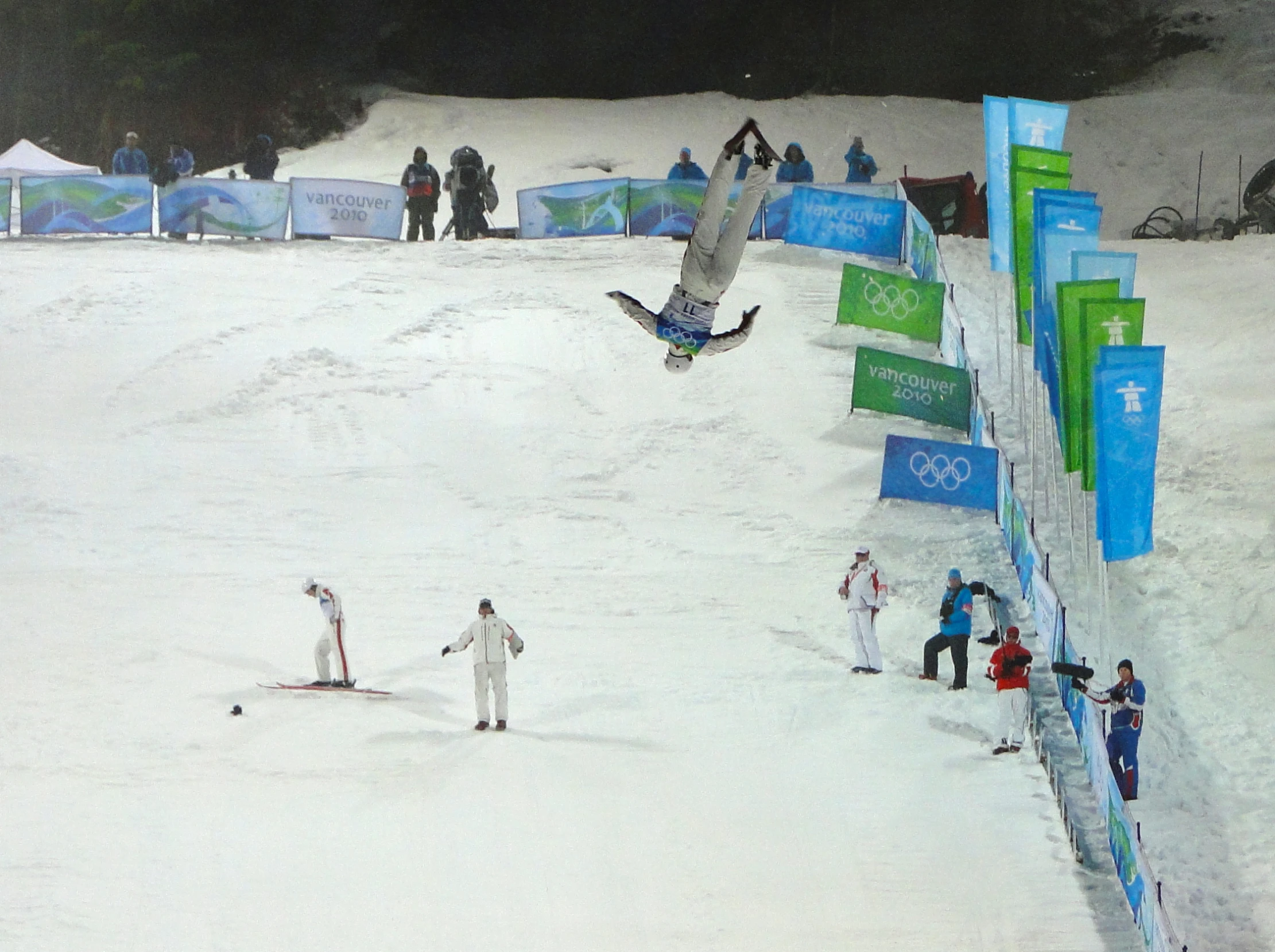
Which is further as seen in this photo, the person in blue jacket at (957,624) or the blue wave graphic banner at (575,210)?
the blue wave graphic banner at (575,210)

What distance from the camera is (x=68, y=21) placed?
126 feet

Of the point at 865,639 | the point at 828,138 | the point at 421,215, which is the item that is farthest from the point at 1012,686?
the point at 828,138

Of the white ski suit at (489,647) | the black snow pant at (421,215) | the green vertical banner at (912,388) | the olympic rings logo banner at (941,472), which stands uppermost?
the black snow pant at (421,215)

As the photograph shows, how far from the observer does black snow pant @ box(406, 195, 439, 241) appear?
85.5 feet

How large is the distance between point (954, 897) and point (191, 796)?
18.2 ft

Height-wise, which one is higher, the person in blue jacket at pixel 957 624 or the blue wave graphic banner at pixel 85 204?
the blue wave graphic banner at pixel 85 204

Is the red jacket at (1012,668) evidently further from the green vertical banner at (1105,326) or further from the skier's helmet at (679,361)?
the skier's helmet at (679,361)

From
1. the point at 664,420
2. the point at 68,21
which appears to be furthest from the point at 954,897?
the point at 68,21

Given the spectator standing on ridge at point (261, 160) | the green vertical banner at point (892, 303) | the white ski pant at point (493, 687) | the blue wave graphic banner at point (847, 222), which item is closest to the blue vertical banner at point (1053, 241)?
A: the green vertical banner at point (892, 303)

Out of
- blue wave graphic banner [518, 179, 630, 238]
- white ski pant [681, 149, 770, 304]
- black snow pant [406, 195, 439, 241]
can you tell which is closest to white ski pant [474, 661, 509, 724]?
white ski pant [681, 149, 770, 304]

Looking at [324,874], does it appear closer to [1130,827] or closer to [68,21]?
[1130,827]

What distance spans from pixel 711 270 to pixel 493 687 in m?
4.68

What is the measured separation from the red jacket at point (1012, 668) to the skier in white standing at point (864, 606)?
1673mm

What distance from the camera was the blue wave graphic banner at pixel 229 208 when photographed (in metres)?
25.9
